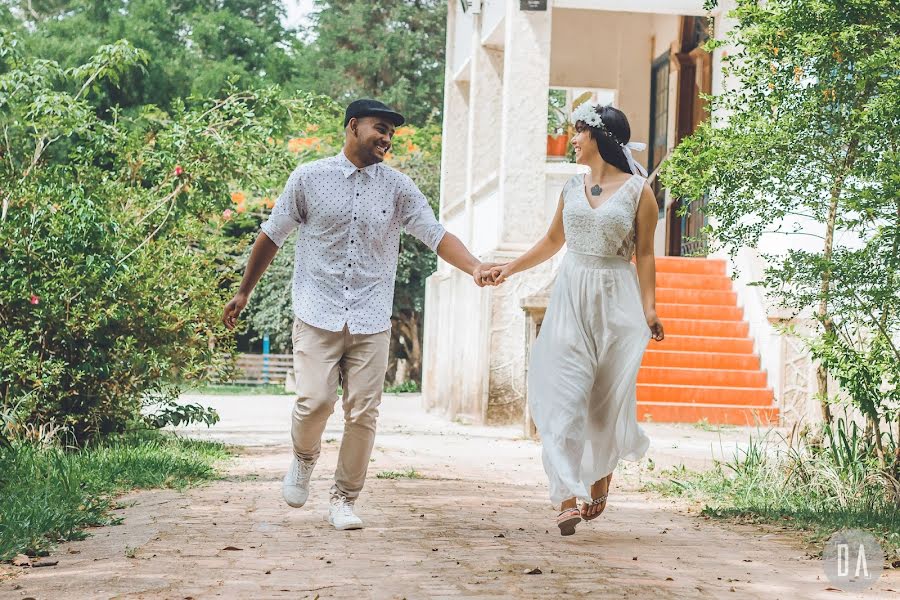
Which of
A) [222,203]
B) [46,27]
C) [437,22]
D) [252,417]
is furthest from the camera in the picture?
[437,22]

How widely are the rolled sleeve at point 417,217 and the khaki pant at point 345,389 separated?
0.61 meters

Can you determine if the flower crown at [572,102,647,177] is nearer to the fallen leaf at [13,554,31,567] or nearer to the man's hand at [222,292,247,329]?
the man's hand at [222,292,247,329]

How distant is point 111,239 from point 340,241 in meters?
4.65

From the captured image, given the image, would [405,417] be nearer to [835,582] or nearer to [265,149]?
[265,149]

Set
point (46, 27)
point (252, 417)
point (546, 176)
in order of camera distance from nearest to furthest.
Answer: point (546, 176) < point (252, 417) < point (46, 27)

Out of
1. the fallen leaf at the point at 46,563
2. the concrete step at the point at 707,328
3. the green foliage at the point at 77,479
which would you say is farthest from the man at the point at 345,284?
the concrete step at the point at 707,328

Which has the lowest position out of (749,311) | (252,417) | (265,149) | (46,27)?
(252,417)

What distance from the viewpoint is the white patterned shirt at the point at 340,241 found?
262 inches

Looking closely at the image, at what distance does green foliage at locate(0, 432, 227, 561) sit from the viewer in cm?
641

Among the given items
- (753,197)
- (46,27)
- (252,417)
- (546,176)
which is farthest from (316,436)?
(46,27)

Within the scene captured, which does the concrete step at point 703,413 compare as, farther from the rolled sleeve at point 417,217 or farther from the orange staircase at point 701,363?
the rolled sleeve at point 417,217

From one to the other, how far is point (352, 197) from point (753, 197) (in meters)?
2.60

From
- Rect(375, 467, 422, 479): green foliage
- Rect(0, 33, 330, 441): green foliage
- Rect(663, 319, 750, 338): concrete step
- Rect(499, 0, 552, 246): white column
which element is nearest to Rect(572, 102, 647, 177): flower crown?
Rect(375, 467, 422, 479): green foliage

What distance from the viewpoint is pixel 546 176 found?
16156 millimetres
